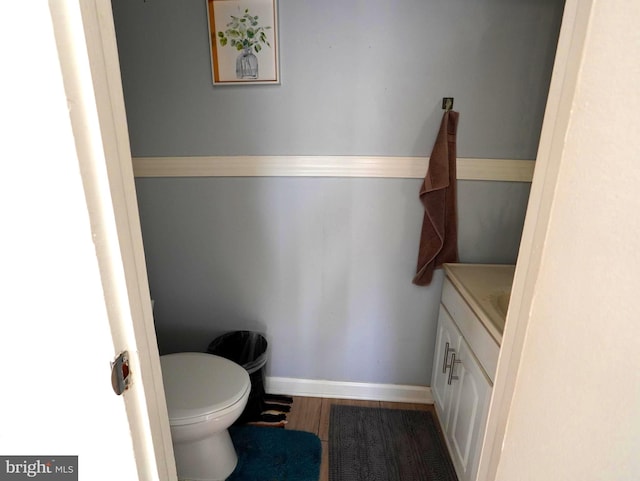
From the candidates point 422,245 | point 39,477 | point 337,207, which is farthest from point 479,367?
point 39,477

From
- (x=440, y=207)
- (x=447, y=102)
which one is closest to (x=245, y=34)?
(x=447, y=102)

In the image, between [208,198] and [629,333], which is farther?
[208,198]

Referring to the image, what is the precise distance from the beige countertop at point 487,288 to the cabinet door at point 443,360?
0.66 ft

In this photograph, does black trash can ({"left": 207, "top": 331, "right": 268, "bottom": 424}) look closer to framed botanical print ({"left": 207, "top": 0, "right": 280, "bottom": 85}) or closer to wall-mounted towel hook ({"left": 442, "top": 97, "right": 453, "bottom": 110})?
framed botanical print ({"left": 207, "top": 0, "right": 280, "bottom": 85})

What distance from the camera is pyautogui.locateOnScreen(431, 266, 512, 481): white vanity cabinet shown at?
1128 millimetres

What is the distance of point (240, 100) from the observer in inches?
59.1

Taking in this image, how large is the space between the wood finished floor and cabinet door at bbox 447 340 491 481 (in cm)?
37

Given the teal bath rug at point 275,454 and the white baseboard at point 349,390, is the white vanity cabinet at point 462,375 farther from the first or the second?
the teal bath rug at point 275,454

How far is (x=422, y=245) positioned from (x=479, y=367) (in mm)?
587

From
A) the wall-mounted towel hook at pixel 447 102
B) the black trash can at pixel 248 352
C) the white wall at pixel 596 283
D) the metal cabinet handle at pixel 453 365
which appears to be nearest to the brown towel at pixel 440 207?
the wall-mounted towel hook at pixel 447 102

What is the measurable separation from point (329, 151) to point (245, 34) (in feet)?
1.96

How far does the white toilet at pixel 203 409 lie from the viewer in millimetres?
1199

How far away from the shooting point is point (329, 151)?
5.00ft

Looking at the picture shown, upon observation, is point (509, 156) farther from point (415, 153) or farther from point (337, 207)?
point (337, 207)
